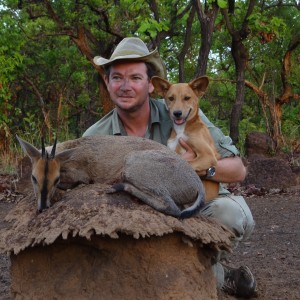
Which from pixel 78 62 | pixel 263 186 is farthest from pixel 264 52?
pixel 263 186

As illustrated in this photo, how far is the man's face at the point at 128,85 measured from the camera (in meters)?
5.43

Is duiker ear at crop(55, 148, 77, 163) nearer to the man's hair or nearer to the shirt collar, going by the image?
the shirt collar

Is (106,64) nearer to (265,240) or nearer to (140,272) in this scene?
(140,272)

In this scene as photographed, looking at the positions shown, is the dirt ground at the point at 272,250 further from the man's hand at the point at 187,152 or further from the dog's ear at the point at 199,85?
the dog's ear at the point at 199,85

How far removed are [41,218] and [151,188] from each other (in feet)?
2.31

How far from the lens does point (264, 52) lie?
18203 millimetres

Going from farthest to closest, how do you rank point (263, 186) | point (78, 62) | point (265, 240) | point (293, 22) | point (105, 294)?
1. point (78, 62)
2. point (293, 22)
3. point (263, 186)
4. point (265, 240)
5. point (105, 294)

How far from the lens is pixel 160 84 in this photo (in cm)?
570

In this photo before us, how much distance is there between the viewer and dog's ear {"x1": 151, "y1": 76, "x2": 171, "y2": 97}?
5598 millimetres

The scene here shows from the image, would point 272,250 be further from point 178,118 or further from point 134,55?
point 134,55

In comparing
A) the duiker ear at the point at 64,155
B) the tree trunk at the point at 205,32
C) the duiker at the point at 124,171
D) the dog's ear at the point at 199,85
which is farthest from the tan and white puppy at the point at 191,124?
the tree trunk at the point at 205,32

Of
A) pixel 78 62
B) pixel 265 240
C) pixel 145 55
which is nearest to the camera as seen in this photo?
pixel 145 55

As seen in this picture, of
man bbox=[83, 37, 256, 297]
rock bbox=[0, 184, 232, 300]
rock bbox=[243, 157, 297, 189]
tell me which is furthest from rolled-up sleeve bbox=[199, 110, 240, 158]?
rock bbox=[243, 157, 297, 189]

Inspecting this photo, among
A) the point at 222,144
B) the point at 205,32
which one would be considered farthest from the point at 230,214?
the point at 205,32
